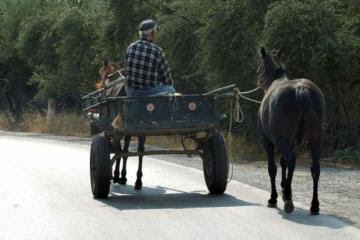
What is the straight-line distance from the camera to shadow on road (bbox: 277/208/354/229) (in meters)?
8.80

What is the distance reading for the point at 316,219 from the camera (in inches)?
360

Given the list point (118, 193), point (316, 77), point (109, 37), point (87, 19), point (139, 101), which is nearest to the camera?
point (139, 101)

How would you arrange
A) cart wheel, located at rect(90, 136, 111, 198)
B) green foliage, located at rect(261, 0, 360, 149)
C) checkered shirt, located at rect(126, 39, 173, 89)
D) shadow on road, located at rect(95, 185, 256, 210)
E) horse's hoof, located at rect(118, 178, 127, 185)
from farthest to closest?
green foliage, located at rect(261, 0, 360, 149) → horse's hoof, located at rect(118, 178, 127, 185) → checkered shirt, located at rect(126, 39, 173, 89) → cart wheel, located at rect(90, 136, 111, 198) → shadow on road, located at rect(95, 185, 256, 210)

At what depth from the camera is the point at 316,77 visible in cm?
1703

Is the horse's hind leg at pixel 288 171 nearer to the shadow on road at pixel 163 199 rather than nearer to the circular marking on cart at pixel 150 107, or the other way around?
the shadow on road at pixel 163 199

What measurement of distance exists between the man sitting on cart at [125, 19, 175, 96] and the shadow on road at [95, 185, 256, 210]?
1593 mm

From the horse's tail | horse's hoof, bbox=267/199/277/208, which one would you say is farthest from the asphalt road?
the horse's tail

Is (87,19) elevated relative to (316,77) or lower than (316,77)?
elevated

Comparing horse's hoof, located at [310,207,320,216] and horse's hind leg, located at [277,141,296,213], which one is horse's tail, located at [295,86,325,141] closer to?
horse's hind leg, located at [277,141,296,213]

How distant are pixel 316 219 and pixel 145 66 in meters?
3.59

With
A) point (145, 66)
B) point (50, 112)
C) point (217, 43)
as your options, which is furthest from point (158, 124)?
point (50, 112)

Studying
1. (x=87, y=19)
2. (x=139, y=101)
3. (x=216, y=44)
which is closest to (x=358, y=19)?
(x=216, y=44)

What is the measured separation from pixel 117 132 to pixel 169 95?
3.13ft

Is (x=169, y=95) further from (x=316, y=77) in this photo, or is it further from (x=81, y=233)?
(x=316, y=77)
